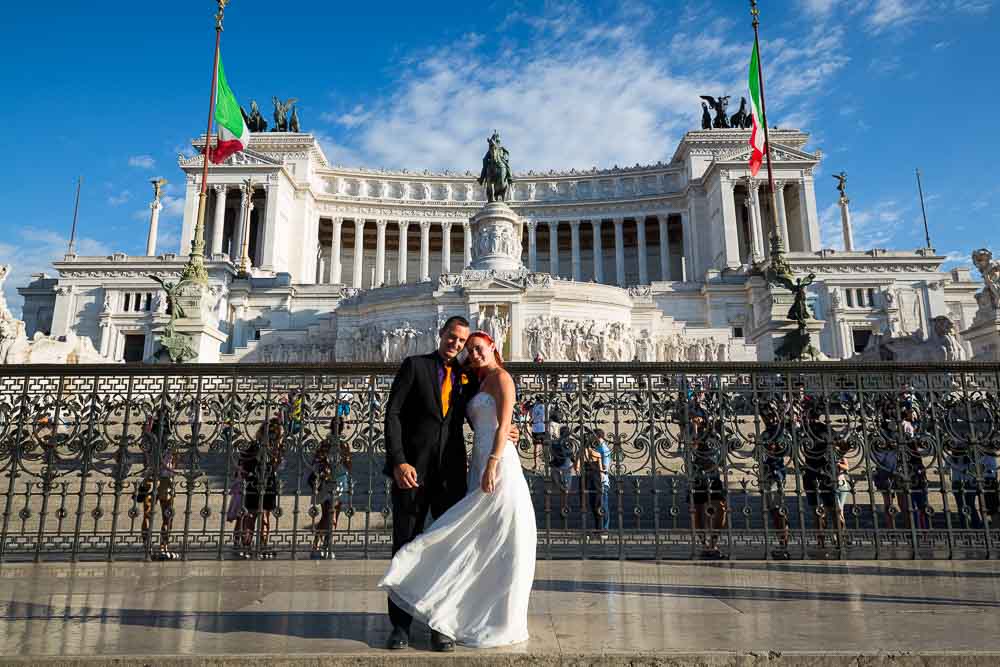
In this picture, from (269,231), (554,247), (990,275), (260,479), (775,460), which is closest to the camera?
(260,479)

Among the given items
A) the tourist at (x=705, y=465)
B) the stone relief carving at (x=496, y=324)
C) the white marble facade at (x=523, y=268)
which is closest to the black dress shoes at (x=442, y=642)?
the tourist at (x=705, y=465)

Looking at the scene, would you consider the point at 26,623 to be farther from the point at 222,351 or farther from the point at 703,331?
the point at 222,351

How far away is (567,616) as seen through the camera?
523 cm

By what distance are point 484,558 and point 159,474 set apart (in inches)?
233

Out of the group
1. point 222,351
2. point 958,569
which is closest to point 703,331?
point 222,351

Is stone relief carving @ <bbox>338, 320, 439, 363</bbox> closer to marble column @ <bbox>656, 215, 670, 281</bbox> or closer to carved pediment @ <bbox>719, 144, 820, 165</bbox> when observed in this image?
marble column @ <bbox>656, 215, 670, 281</bbox>

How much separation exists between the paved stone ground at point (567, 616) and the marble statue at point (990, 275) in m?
17.9

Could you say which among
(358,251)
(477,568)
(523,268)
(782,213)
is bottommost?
(477,568)

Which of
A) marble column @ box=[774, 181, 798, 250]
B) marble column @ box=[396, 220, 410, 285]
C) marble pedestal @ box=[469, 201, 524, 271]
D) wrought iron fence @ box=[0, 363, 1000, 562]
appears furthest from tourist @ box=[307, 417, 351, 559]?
marble column @ box=[774, 181, 798, 250]

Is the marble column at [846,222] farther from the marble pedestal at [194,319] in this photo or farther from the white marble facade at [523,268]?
the marble pedestal at [194,319]

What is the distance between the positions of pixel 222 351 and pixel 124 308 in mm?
12154

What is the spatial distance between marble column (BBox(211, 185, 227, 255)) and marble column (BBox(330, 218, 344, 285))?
11227 millimetres

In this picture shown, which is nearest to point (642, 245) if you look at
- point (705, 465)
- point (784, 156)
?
point (784, 156)

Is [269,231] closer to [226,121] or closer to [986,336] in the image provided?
[226,121]
